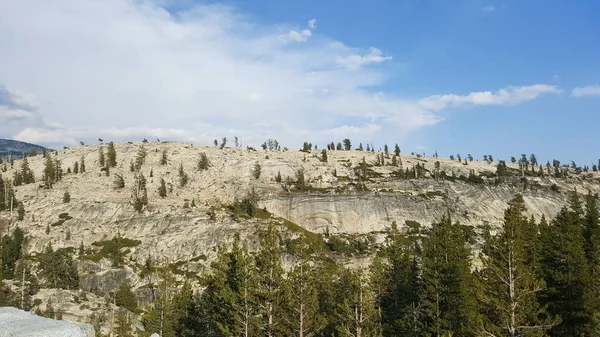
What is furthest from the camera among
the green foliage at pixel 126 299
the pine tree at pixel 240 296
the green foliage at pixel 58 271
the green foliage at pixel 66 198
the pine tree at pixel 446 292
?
the green foliage at pixel 66 198

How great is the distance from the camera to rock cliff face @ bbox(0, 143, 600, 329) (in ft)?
399

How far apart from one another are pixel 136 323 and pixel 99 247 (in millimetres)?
49360

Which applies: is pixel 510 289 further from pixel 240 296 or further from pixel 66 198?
pixel 66 198

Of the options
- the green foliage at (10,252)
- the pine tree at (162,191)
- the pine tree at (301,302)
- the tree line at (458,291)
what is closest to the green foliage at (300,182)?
the pine tree at (162,191)

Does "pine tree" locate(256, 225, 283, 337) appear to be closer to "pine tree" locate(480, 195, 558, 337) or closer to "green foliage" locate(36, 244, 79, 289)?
"pine tree" locate(480, 195, 558, 337)

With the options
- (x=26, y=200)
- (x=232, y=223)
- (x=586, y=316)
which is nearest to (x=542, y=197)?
(x=232, y=223)

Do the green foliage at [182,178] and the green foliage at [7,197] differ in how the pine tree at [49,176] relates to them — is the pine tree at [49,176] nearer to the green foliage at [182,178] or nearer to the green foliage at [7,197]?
the green foliage at [7,197]

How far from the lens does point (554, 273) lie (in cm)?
4006

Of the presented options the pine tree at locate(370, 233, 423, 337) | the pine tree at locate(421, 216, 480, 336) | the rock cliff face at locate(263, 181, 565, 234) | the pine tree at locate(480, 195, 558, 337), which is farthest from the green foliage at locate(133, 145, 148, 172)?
the pine tree at locate(480, 195, 558, 337)

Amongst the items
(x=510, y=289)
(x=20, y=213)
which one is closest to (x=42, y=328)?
(x=510, y=289)

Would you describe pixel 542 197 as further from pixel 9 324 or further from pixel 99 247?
pixel 9 324

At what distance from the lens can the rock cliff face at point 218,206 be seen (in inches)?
4783

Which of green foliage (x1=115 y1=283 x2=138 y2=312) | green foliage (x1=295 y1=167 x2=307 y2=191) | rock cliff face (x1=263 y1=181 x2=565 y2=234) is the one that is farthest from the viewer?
green foliage (x1=295 y1=167 x2=307 y2=191)

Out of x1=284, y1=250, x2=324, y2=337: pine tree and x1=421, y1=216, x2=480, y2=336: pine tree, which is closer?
x1=421, y1=216, x2=480, y2=336: pine tree
